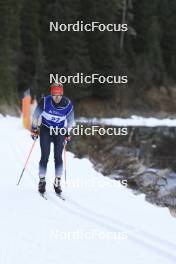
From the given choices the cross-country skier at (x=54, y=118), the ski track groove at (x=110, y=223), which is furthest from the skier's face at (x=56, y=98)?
the ski track groove at (x=110, y=223)

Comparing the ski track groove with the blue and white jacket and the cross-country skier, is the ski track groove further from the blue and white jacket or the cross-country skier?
the blue and white jacket

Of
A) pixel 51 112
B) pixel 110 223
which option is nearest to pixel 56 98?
pixel 51 112

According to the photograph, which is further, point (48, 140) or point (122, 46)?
point (122, 46)

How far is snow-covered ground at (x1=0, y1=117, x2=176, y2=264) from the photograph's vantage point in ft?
18.8

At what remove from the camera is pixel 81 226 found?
6.89 m

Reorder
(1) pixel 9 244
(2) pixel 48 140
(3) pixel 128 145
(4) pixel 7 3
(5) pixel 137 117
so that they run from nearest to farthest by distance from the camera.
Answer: (1) pixel 9 244
(2) pixel 48 140
(3) pixel 128 145
(4) pixel 7 3
(5) pixel 137 117

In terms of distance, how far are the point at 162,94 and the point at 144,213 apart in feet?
168

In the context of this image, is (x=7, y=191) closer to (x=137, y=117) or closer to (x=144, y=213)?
(x=144, y=213)

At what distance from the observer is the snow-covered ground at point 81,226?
5.73m

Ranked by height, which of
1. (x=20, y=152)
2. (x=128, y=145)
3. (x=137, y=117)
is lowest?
(x=137, y=117)

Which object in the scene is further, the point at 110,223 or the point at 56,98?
the point at 56,98

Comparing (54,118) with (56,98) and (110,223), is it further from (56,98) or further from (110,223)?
(110,223)

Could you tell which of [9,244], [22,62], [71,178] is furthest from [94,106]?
[9,244]

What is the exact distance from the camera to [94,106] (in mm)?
50594
